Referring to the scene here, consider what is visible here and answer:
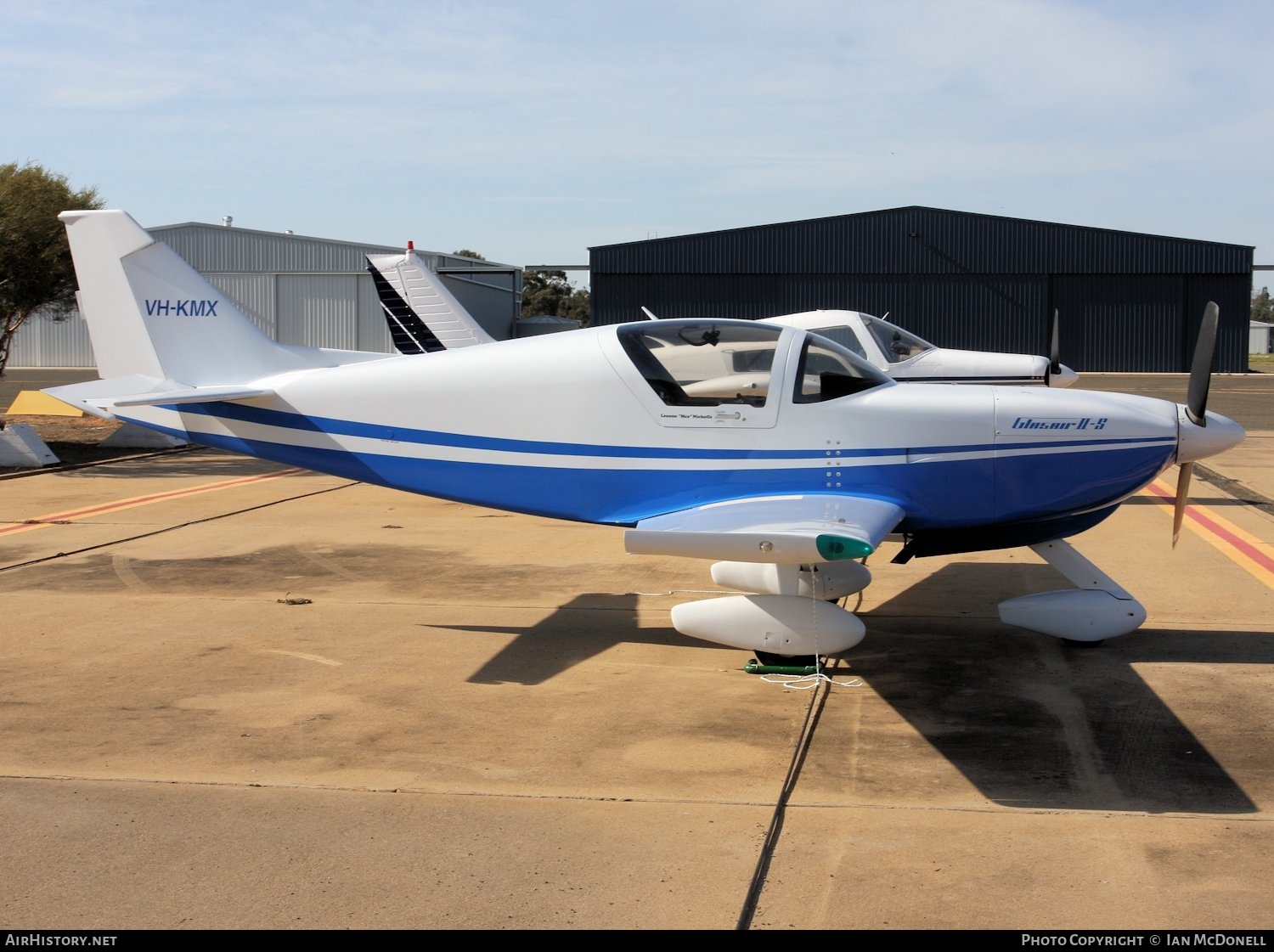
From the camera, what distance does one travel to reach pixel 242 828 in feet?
15.8

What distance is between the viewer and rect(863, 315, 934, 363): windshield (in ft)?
49.2

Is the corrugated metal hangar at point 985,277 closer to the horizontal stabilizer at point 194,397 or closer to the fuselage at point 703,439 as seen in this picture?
the horizontal stabilizer at point 194,397

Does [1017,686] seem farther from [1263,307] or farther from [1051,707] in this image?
[1263,307]

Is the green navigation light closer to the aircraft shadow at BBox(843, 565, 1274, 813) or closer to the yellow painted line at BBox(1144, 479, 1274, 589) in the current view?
the aircraft shadow at BBox(843, 565, 1274, 813)

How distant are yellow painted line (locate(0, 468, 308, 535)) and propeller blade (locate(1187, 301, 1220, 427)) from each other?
10.3 meters

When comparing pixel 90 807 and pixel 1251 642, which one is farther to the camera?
pixel 1251 642

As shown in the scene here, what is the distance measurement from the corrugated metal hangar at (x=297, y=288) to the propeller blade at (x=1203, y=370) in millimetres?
40104

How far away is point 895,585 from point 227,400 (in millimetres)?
5291

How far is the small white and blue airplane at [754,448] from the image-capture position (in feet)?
23.6

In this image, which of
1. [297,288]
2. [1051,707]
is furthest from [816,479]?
[297,288]

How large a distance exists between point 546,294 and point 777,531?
91.2m

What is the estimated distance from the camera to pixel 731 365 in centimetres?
751
